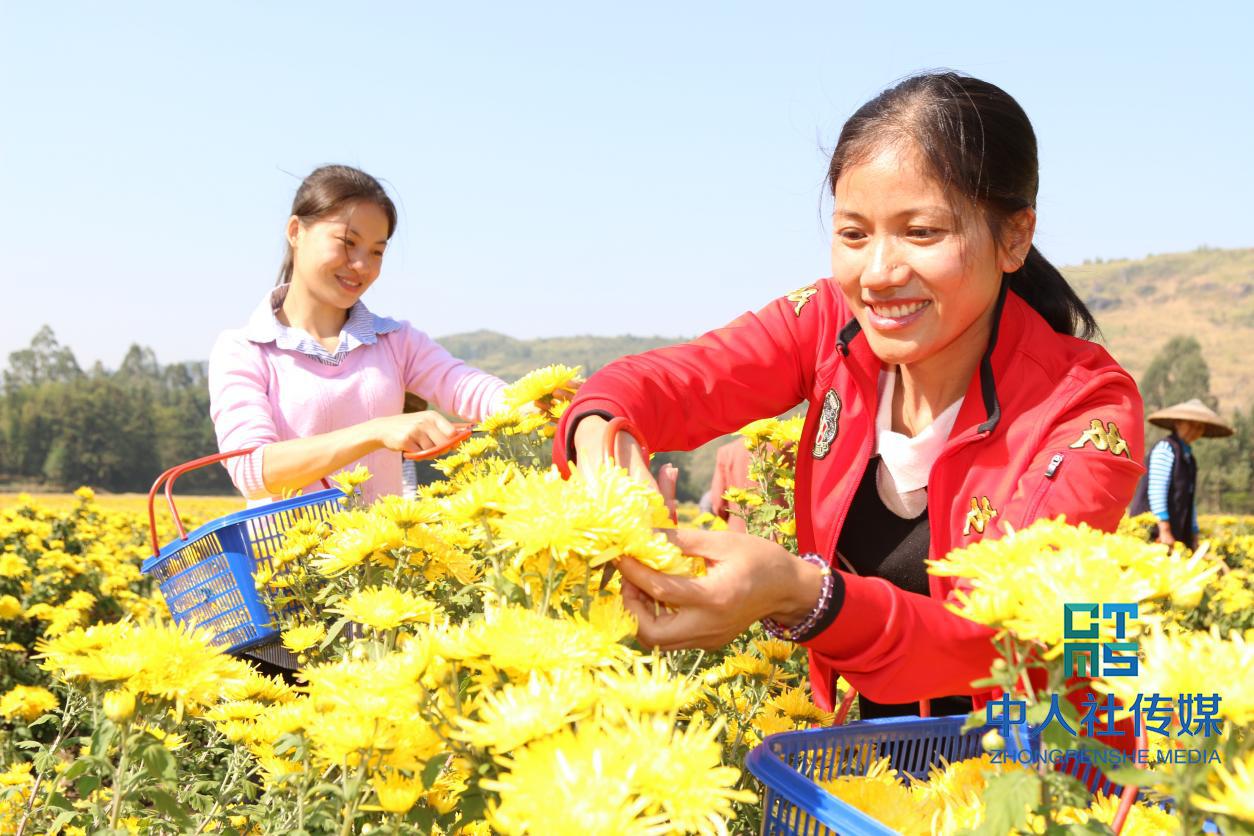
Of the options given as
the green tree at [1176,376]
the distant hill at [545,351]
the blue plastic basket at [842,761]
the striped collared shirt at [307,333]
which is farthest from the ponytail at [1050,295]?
the distant hill at [545,351]

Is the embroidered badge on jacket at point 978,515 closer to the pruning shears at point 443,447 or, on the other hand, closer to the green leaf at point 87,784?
the pruning shears at point 443,447

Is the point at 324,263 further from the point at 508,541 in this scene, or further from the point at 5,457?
the point at 5,457

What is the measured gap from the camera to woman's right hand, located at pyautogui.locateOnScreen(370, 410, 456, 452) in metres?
2.33

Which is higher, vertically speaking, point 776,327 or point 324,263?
point 324,263

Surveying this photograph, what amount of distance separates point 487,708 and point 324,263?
2421 mm

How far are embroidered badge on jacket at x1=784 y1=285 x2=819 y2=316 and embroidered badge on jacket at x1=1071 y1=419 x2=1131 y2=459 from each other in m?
0.63

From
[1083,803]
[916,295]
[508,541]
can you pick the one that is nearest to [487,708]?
[508,541]

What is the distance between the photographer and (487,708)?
0.95 meters

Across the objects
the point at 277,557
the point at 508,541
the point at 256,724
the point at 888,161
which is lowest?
the point at 256,724

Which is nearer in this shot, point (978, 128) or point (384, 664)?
point (384, 664)

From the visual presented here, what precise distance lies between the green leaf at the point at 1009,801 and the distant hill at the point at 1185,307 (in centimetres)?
10387

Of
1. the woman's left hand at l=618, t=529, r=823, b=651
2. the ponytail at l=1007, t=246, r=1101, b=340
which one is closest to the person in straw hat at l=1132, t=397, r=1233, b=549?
the ponytail at l=1007, t=246, r=1101, b=340

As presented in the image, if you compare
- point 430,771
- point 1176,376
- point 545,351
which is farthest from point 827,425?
point 545,351

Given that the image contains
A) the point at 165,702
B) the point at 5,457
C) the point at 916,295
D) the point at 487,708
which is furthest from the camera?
the point at 5,457
